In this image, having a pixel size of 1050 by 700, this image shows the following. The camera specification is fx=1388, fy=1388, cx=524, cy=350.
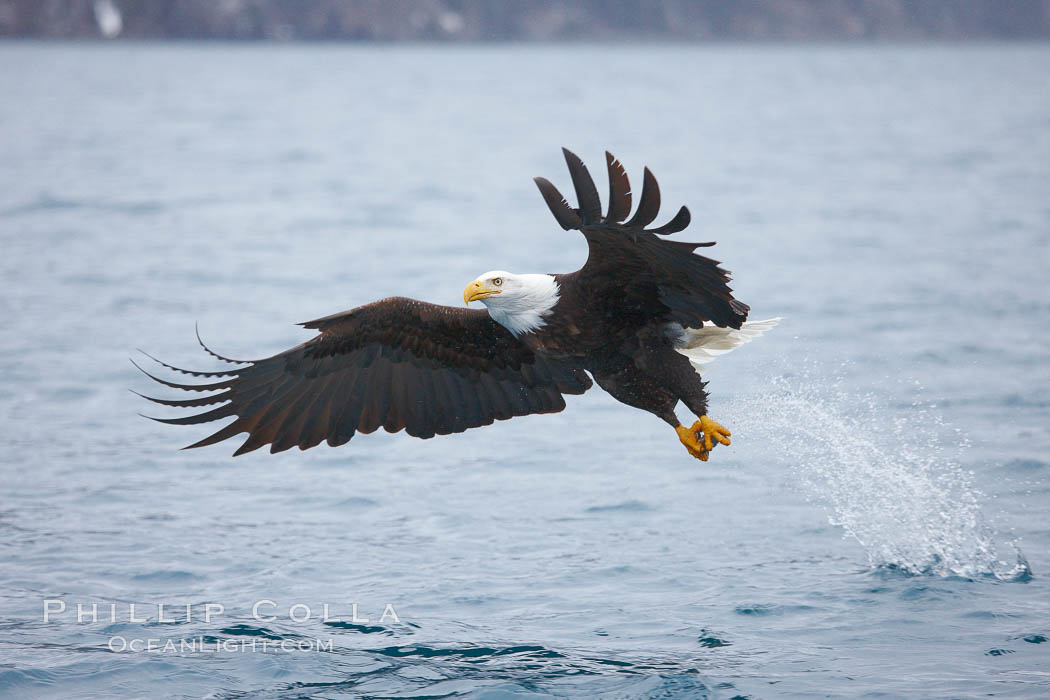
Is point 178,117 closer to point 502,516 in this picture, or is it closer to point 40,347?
point 40,347

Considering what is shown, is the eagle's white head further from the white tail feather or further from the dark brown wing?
the white tail feather

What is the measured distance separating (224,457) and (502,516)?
2.24 m

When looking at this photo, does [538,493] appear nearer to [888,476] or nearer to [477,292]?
[888,476]

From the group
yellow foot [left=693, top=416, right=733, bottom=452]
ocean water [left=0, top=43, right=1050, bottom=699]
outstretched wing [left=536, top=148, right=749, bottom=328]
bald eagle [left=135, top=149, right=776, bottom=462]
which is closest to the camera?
outstretched wing [left=536, top=148, right=749, bottom=328]

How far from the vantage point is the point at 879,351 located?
1165 centimetres

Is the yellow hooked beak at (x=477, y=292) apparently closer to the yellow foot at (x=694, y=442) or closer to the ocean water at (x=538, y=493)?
the yellow foot at (x=694, y=442)

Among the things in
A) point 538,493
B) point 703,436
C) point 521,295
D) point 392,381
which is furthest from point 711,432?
point 538,493

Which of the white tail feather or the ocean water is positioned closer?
the ocean water

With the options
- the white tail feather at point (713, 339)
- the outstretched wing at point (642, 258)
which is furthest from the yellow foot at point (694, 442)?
the outstretched wing at point (642, 258)

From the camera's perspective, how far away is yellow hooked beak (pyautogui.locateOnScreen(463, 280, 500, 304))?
5969 millimetres

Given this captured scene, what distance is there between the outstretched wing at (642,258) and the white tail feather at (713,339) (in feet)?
1.60

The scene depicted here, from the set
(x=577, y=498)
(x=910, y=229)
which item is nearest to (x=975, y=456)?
(x=577, y=498)

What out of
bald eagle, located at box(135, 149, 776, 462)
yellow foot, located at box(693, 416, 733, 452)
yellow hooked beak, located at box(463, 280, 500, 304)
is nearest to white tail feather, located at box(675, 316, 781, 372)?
bald eagle, located at box(135, 149, 776, 462)

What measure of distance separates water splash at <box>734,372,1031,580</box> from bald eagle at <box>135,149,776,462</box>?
59.3 inches
